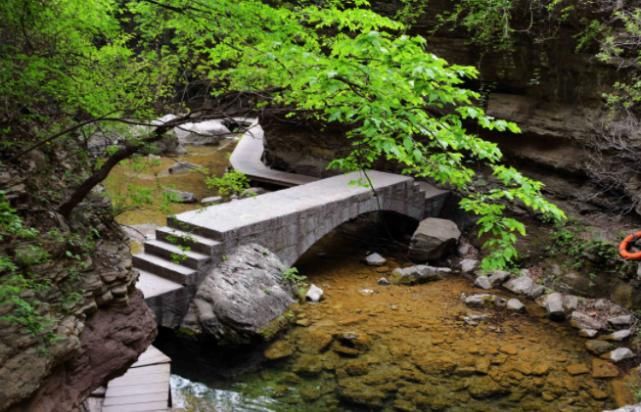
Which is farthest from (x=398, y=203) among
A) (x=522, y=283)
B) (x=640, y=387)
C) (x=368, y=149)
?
(x=368, y=149)

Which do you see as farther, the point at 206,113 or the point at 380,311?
the point at 380,311

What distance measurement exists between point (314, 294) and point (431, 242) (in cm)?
320

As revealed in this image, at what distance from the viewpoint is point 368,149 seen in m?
4.62

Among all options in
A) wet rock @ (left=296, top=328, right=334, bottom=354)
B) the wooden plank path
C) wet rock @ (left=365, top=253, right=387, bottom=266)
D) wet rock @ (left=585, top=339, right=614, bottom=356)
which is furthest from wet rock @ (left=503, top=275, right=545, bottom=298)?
the wooden plank path

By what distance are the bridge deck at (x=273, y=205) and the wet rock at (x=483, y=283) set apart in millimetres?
2939

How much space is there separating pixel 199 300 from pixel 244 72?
4.63 m

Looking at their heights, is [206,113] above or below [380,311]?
above

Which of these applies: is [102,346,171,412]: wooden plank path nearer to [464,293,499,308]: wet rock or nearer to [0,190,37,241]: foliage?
[0,190,37,241]: foliage

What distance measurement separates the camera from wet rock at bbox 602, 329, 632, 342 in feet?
29.1

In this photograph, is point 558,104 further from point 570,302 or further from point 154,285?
point 154,285

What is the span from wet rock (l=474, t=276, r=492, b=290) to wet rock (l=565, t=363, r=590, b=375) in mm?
2754

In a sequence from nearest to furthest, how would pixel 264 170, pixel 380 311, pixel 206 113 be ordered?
pixel 206 113, pixel 380 311, pixel 264 170

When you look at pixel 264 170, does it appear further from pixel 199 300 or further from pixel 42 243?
pixel 42 243

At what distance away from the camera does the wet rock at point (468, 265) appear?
11484 millimetres
